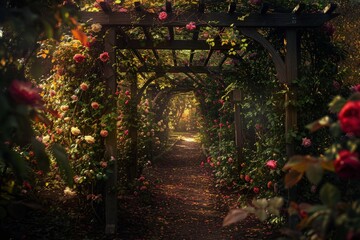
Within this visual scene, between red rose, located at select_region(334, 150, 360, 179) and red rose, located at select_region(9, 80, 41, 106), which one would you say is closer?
red rose, located at select_region(334, 150, 360, 179)

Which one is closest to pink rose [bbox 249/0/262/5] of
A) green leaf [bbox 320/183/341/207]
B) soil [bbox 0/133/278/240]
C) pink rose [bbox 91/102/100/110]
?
pink rose [bbox 91/102/100/110]

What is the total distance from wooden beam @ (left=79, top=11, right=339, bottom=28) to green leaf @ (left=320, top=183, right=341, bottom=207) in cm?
351

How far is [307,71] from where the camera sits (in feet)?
16.7

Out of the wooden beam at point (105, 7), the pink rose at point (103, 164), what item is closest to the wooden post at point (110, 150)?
the pink rose at point (103, 164)

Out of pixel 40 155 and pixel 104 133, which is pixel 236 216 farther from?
pixel 104 133

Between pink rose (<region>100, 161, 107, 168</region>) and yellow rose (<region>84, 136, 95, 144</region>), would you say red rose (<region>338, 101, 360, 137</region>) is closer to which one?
yellow rose (<region>84, 136, 95, 144</region>)

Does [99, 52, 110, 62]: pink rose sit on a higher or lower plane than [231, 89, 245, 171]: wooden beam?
higher

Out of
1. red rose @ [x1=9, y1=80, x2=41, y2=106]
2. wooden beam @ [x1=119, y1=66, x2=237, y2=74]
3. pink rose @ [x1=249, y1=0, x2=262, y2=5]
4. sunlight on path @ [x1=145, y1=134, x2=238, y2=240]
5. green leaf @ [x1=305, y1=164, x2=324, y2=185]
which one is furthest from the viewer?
wooden beam @ [x1=119, y1=66, x2=237, y2=74]

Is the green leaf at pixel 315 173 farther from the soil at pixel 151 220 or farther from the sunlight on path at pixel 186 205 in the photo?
the sunlight on path at pixel 186 205

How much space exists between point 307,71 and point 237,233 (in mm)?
2300

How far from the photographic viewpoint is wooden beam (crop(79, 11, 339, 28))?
15.5 ft

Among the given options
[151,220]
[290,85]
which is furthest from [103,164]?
[290,85]

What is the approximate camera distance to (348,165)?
1424mm

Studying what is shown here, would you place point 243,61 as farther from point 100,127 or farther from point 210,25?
point 100,127
